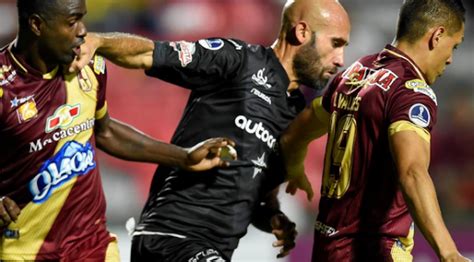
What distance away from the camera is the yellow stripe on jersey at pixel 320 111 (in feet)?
18.4

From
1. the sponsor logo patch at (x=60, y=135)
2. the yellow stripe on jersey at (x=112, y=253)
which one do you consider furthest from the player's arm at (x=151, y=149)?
the yellow stripe on jersey at (x=112, y=253)

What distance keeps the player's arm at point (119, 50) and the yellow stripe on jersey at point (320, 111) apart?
933 mm

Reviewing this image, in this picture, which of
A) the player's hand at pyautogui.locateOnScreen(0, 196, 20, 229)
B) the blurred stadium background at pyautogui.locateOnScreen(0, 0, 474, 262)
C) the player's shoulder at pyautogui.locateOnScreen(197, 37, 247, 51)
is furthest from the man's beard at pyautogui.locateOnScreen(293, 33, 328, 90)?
the blurred stadium background at pyautogui.locateOnScreen(0, 0, 474, 262)

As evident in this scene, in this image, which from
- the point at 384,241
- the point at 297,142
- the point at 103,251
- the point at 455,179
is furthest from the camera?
the point at 455,179

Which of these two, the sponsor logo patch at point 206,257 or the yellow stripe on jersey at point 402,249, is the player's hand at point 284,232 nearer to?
the sponsor logo patch at point 206,257

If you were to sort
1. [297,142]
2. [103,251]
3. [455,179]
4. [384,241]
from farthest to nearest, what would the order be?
[455,179]
[297,142]
[103,251]
[384,241]

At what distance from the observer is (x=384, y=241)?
4965 mm

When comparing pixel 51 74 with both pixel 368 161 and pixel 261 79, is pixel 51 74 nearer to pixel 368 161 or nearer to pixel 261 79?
pixel 261 79

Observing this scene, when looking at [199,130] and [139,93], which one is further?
[139,93]

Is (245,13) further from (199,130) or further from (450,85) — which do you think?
(199,130)

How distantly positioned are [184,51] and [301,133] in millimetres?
805

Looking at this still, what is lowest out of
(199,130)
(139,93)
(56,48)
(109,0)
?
(139,93)

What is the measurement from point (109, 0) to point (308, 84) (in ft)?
18.5

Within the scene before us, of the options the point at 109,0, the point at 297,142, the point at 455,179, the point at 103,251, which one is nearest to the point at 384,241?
the point at 297,142
